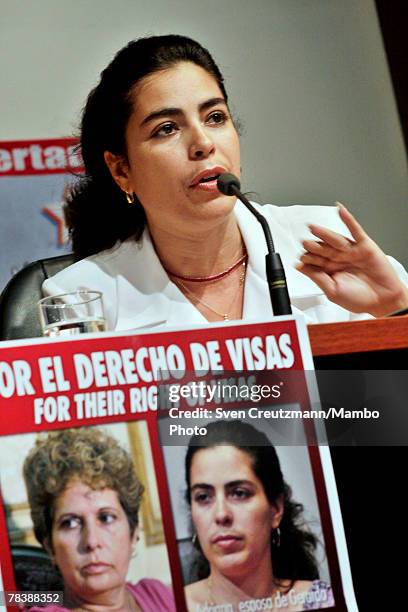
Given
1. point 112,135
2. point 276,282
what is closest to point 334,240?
point 276,282

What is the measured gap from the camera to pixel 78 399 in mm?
713

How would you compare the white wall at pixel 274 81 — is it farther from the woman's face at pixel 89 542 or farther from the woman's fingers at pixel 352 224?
the woman's face at pixel 89 542

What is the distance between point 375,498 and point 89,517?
312 millimetres

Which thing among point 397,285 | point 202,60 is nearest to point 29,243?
point 202,60

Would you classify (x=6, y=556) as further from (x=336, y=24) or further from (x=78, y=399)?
(x=336, y=24)

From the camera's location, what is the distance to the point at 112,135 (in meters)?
1.76

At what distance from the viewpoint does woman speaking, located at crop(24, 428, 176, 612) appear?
69 cm

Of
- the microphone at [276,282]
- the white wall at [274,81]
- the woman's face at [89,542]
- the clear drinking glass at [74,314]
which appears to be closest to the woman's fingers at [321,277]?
the microphone at [276,282]

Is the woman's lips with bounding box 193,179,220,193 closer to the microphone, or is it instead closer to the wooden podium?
the microphone

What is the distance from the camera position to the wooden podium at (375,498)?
2.83ft

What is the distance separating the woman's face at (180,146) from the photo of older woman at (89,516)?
884 millimetres

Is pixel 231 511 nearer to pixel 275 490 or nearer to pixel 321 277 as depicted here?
pixel 275 490

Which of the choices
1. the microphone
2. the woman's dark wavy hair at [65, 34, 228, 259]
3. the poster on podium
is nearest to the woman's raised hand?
the microphone

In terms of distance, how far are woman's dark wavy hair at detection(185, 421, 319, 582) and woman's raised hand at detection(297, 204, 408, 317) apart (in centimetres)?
49
